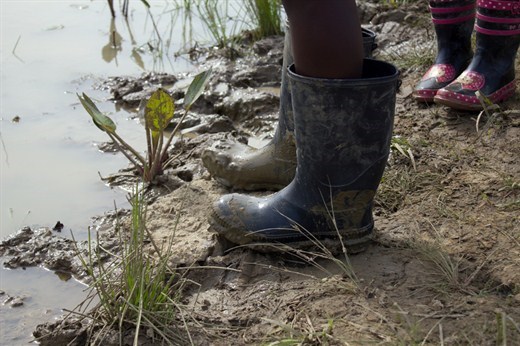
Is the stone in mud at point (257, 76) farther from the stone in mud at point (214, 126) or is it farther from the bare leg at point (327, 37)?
the bare leg at point (327, 37)

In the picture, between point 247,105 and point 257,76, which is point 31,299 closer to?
point 247,105

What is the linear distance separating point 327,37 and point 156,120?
Result: 3.60 ft

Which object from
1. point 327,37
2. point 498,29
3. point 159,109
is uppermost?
point 327,37

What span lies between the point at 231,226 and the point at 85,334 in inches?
19.9

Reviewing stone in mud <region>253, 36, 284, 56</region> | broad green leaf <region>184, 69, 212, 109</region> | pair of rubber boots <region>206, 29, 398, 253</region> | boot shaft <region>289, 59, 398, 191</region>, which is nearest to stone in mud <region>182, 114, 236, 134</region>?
broad green leaf <region>184, 69, 212, 109</region>

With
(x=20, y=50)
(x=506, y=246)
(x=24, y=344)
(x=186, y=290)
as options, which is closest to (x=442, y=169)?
(x=506, y=246)

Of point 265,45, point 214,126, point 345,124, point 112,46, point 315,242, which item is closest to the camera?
point 345,124

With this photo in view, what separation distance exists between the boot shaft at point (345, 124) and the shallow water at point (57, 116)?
898mm

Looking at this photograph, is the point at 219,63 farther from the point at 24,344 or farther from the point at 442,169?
the point at 24,344

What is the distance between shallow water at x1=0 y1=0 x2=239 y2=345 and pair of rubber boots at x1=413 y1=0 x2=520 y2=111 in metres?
1.31

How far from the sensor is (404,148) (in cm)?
272

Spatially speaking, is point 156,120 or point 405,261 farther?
point 156,120

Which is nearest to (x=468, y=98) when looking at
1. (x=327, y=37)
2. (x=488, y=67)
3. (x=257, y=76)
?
(x=488, y=67)

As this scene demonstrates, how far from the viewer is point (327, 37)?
1.88 metres
